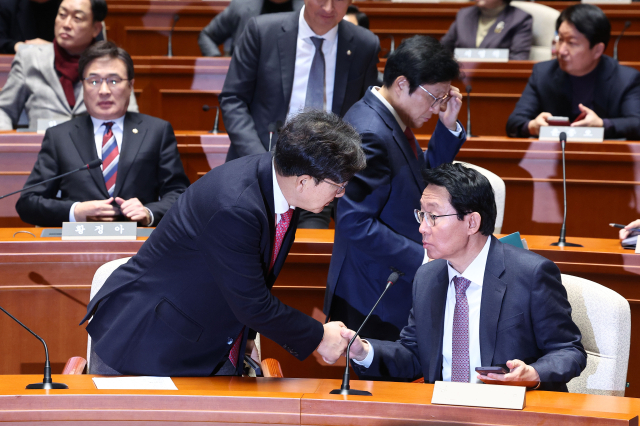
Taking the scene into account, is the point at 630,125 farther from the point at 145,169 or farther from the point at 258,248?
the point at 258,248

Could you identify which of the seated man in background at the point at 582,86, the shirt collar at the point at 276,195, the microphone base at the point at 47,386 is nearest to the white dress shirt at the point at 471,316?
the shirt collar at the point at 276,195

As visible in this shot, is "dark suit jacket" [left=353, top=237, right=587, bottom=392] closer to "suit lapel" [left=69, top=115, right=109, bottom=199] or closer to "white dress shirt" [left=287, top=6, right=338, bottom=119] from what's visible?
"white dress shirt" [left=287, top=6, right=338, bottom=119]

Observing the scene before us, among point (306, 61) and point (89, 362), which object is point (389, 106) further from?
point (89, 362)

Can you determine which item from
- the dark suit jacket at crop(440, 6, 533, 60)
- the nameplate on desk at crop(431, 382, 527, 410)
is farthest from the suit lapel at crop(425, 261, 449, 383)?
the dark suit jacket at crop(440, 6, 533, 60)

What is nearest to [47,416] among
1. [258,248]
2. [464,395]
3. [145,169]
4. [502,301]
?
[258,248]

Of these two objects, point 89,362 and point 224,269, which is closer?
point 224,269

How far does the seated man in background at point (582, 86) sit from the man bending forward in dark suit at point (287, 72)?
1.07 metres

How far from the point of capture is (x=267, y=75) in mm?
2805

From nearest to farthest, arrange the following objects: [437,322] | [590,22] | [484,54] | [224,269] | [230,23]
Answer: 1. [224,269]
2. [437,322]
3. [590,22]
4. [230,23]
5. [484,54]

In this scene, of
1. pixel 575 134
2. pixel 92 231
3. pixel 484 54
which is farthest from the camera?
pixel 484 54

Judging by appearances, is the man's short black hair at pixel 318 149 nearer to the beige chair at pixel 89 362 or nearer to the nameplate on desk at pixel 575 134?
the beige chair at pixel 89 362

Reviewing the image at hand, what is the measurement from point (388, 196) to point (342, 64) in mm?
888

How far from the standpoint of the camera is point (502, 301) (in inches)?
68.2

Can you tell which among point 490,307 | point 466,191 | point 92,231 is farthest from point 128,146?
point 490,307
